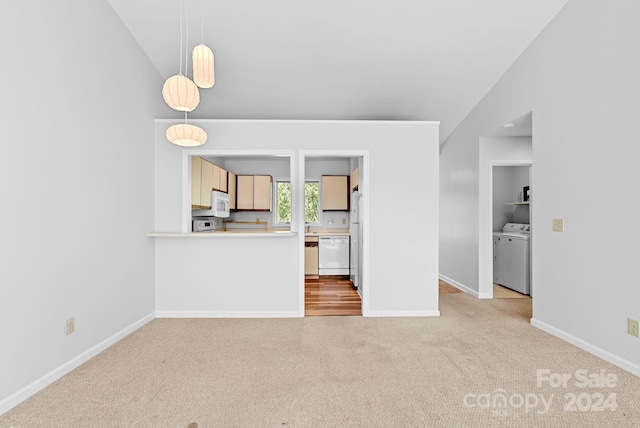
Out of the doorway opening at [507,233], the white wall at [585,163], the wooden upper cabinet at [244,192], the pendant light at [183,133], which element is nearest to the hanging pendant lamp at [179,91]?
the pendant light at [183,133]

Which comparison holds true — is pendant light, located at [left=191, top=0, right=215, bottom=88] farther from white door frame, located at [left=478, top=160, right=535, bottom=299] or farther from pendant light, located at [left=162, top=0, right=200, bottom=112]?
white door frame, located at [left=478, top=160, right=535, bottom=299]

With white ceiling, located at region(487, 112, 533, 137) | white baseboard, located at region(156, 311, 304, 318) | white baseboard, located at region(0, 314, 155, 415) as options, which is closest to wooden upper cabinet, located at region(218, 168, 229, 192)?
white baseboard, located at region(156, 311, 304, 318)

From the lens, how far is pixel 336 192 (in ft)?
21.2

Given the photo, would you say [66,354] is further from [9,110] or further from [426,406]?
[426,406]

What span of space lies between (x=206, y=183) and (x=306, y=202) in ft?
8.26

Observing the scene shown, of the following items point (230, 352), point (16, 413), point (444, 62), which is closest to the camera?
point (16, 413)

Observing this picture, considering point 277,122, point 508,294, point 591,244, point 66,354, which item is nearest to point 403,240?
point 591,244

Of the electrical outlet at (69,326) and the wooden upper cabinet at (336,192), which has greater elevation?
the wooden upper cabinet at (336,192)

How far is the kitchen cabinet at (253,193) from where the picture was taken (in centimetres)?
623

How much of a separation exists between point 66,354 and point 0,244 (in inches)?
39.5

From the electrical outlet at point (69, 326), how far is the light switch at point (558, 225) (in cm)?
427

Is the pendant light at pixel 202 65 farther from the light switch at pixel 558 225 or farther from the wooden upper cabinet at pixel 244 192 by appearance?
the wooden upper cabinet at pixel 244 192

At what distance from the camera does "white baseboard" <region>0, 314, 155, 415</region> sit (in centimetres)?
202

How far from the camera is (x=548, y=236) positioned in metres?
3.35
